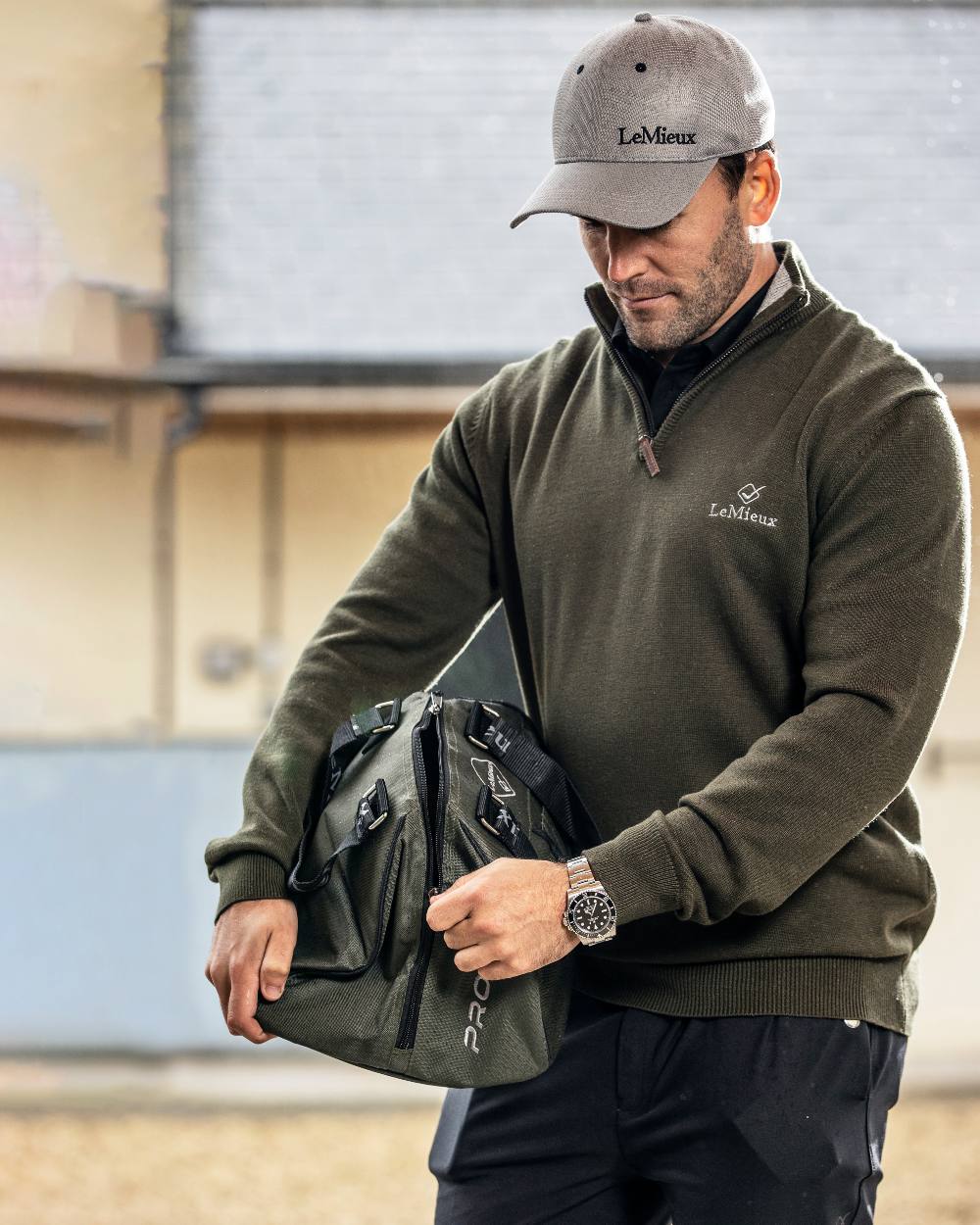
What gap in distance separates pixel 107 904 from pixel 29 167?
1.41 m

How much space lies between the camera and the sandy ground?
102 inches

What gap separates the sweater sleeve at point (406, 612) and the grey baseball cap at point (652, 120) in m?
0.24

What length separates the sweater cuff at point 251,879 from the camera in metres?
1.09

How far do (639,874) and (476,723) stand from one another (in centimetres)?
21

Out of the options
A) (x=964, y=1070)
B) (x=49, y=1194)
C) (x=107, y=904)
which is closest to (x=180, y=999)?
(x=107, y=904)

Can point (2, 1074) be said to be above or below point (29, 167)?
below

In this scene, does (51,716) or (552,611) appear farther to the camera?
(51,716)

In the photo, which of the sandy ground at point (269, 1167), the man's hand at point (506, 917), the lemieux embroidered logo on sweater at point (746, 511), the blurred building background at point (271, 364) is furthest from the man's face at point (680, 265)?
the sandy ground at point (269, 1167)

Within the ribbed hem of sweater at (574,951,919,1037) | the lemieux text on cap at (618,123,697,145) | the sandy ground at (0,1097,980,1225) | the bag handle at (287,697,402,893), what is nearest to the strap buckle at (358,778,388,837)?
the bag handle at (287,697,402,893)

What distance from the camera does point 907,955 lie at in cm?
113

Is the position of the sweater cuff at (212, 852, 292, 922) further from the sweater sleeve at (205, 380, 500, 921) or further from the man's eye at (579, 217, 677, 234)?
the man's eye at (579, 217, 677, 234)

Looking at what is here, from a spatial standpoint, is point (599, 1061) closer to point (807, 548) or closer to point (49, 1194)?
point (807, 548)

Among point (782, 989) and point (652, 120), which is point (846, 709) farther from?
point (652, 120)

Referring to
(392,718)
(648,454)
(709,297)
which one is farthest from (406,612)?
(709,297)
